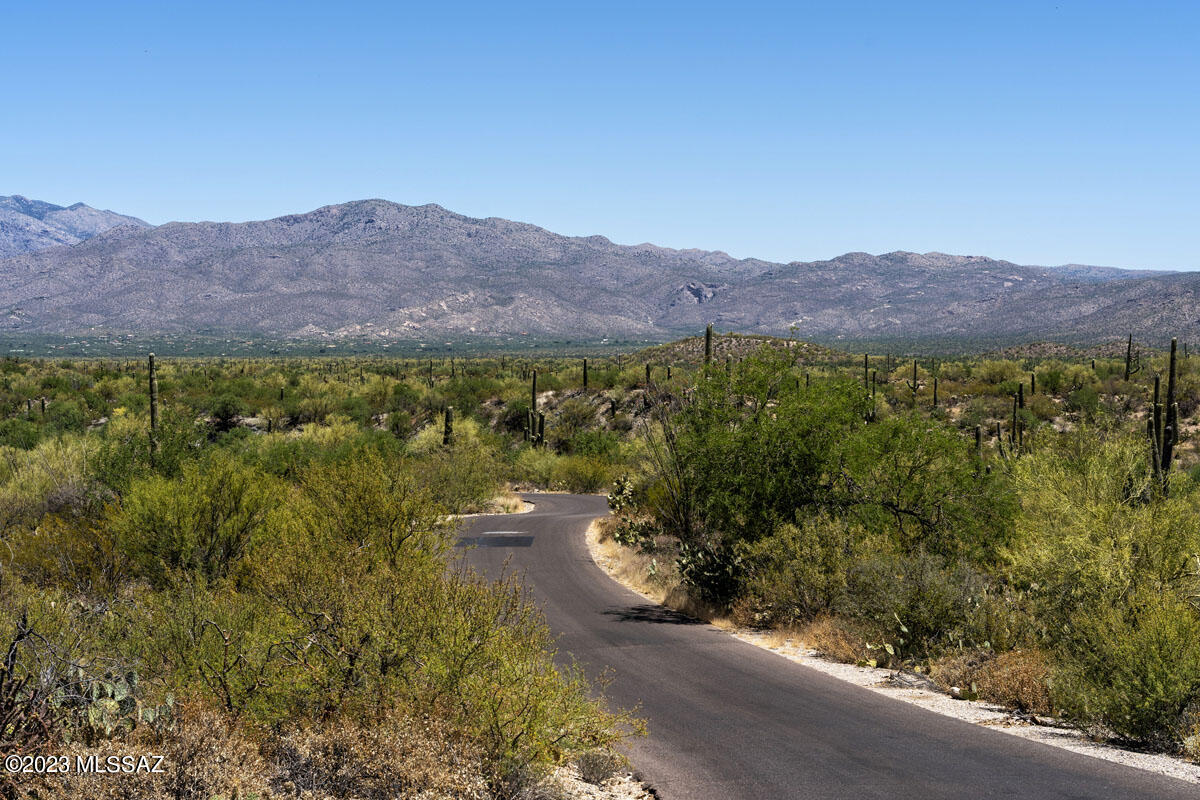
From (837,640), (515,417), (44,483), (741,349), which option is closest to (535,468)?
(515,417)

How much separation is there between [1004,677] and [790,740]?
11.8ft

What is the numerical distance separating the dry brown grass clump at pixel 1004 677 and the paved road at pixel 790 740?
1.17 m

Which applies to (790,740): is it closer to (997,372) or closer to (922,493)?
(922,493)

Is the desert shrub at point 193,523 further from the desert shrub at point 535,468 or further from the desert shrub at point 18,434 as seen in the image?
the desert shrub at point 535,468

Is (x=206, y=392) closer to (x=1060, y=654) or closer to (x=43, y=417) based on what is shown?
(x=43, y=417)

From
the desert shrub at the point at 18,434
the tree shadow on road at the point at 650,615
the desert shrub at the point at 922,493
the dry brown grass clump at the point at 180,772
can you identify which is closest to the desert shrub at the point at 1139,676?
the desert shrub at the point at 922,493

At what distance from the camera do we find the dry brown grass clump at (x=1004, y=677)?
A: 12094mm

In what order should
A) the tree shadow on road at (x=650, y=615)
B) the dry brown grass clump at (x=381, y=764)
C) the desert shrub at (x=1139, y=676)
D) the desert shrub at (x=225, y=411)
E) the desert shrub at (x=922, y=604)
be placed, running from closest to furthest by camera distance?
the dry brown grass clump at (x=381, y=764)
the desert shrub at (x=1139, y=676)
the desert shrub at (x=922, y=604)
the tree shadow on road at (x=650, y=615)
the desert shrub at (x=225, y=411)

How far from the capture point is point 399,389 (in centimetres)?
7969

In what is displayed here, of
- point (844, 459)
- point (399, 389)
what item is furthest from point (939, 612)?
point (399, 389)

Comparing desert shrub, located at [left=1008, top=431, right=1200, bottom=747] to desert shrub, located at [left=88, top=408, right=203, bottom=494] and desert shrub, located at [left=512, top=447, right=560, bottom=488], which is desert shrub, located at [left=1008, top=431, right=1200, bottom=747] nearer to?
desert shrub, located at [left=88, top=408, right=203, bottom=494]

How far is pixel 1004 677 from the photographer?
12609mm

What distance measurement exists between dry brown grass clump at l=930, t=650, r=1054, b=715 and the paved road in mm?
1165

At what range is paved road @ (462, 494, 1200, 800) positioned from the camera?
914cm
